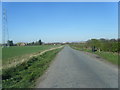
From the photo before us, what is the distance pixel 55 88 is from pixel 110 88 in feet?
6.49

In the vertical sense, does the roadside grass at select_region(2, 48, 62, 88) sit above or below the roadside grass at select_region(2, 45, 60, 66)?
above

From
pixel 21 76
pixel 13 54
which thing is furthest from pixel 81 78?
pixel 13 54

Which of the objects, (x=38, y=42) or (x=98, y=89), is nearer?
(x=98, y=89)

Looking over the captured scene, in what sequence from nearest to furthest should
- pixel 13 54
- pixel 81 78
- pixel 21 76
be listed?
pixel 81 78 → pixel 21 76 → pixel 13 54

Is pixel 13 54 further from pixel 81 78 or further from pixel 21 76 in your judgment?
pixel 81 78

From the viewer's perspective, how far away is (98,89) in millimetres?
6406

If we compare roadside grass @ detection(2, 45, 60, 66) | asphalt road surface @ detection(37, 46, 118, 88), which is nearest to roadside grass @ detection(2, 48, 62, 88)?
asphalt road surface @ detection(37, 46, 118, 88)

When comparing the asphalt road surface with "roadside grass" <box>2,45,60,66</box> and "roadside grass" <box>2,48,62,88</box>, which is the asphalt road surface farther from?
"roadside grass" <box>2,45,60,66</box>

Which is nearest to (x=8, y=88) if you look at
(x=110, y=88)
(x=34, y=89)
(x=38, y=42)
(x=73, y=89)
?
(x=34, y=89)

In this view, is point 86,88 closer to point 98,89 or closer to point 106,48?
point 98,89

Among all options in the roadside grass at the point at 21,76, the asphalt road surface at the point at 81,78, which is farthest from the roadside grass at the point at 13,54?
the asphalt road surface at the point at 81,78

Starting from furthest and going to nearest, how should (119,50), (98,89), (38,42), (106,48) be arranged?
1. (38,42)
2. (106,48)
3. (119,50)
4. (98,89)

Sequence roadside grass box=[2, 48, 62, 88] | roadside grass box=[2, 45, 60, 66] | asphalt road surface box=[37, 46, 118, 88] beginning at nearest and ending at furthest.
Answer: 1. asphalt road surface box=[37, 46, 118, 88]
2. roadside grass box=[2, 48, 62, 88]
3. roadside grass box=[2, 45, 60, 66]

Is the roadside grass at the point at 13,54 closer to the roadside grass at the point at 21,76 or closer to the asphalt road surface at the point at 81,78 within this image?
the roadside grass at the point at 21,76
